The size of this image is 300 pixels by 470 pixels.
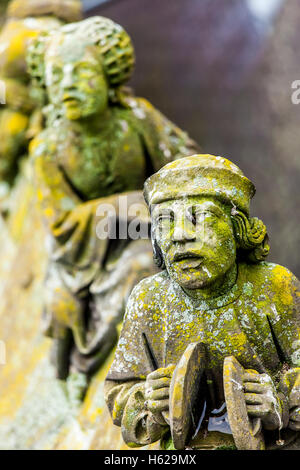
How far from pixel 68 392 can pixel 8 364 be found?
0.69 metres

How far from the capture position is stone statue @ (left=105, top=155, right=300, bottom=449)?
1.70 metres

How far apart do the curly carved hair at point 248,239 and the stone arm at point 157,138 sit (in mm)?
1246

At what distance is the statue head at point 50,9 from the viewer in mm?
4109

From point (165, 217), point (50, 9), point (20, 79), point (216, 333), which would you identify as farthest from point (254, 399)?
point (50, 9)

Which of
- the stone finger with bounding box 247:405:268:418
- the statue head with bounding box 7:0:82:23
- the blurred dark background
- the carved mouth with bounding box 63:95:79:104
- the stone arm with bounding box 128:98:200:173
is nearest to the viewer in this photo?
Answer: the stone finger with bounding box 247:405:268:418

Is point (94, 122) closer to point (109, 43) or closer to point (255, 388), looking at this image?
point (109, 43)

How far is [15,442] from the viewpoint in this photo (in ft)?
10.8

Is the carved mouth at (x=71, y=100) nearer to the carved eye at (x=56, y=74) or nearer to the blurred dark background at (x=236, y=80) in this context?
the carved eye at (x=56, y=74)

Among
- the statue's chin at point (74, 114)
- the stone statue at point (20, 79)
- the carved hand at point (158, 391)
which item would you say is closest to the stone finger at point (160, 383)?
the carved hand at point (158, 391)

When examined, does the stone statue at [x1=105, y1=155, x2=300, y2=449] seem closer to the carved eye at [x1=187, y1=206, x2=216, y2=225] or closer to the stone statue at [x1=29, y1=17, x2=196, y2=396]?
the carved eye at [x1=187, y1=206, x2=216, y2=225]

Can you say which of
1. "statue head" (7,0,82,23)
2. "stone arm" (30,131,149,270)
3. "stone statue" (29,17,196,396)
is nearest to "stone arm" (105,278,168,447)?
"stone statue" (29,17,196,396)

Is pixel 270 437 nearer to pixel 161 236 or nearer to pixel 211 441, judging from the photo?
pixel 211 441

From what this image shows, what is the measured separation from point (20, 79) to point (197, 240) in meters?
2.51

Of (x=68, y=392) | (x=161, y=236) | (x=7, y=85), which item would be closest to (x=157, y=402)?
(x=161, y=236)
